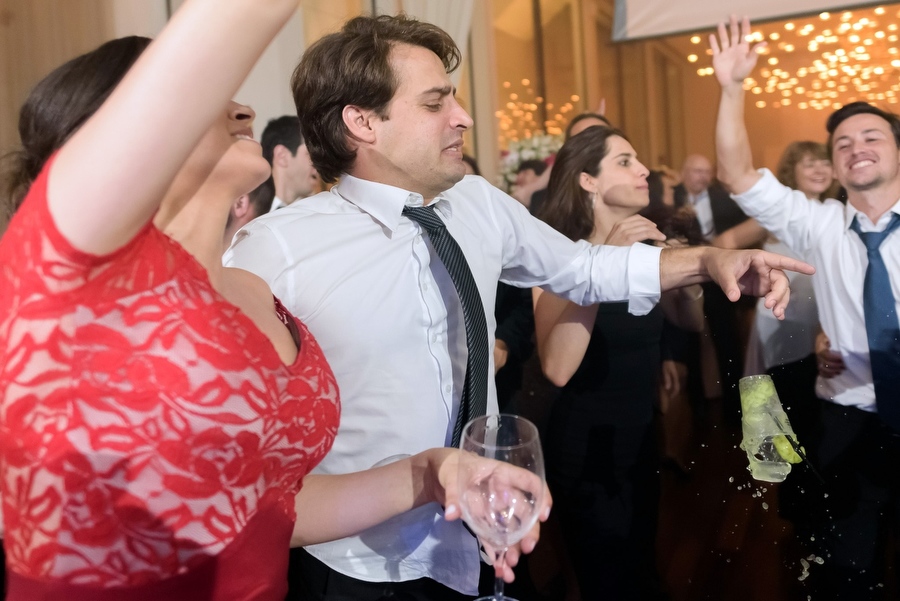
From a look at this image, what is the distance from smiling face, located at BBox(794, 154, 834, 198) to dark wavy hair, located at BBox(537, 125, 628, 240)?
1120 mm

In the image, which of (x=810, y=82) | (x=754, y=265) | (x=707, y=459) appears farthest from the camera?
(x=810, y=82)

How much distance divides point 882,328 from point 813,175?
1139 millimetres

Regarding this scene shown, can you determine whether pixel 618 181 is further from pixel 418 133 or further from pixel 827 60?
pixel 827 60

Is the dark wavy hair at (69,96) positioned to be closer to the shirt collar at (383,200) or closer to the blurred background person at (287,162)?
the shirt collar at (383,200)

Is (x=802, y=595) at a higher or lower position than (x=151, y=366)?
lower

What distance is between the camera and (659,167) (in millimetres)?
4418

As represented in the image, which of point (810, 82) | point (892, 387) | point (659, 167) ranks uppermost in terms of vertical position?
point (810, 82)

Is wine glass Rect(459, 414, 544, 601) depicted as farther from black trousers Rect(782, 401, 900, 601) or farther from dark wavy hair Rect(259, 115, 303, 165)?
dark wavy hair Rect(259, 115, 303, 165)

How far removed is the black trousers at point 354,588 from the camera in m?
1.30

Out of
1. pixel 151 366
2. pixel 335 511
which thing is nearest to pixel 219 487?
pixel 151 366

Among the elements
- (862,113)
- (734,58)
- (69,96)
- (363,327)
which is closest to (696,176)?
(862,113)

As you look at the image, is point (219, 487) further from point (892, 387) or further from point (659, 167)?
point (659, 167)

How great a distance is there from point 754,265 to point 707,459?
3.45 ft

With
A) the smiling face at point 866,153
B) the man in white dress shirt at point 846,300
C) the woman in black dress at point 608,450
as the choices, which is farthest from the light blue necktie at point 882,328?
the woman in black dress at point 608,450
